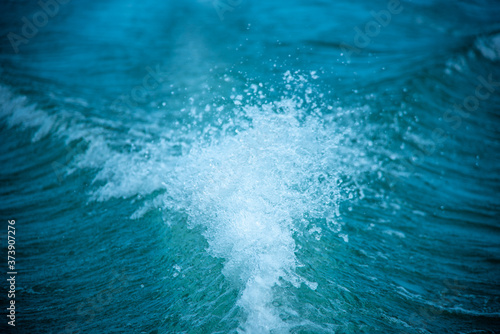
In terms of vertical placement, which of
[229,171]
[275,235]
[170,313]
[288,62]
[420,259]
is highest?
[288,62]

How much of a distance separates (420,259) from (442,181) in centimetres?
97

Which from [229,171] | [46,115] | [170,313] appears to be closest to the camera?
[170,313]

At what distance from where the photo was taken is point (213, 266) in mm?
2900

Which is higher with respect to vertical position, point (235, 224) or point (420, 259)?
point (235, 224)

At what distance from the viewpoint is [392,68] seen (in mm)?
4477

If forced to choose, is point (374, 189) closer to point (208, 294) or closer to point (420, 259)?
point (420, 259)

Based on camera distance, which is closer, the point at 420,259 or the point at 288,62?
the point at 420,259

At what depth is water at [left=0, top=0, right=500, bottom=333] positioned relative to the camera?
272 cm

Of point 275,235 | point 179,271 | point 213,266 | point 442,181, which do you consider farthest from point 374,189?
point 179,271

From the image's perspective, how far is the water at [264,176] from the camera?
8.94 ft

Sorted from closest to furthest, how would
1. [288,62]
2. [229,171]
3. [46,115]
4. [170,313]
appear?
[170,313] < [229,171] < [46,115] < [288,62]

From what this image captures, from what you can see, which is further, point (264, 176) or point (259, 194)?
point (264, 176)

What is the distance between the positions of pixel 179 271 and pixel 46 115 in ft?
9.72

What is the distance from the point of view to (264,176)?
3305 millimetres
